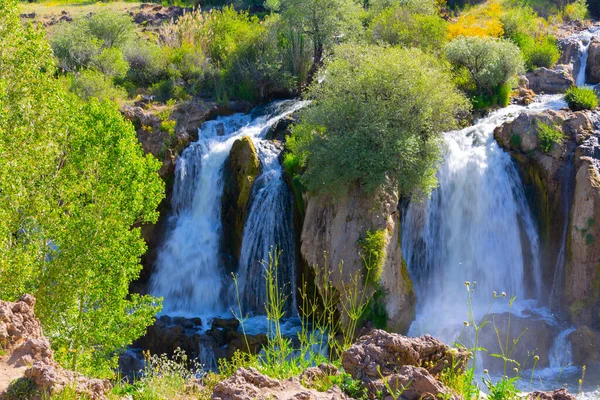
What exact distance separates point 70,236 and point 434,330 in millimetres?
10029

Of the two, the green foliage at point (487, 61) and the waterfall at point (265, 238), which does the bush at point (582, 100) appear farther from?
the waterfall at point (265, 238)

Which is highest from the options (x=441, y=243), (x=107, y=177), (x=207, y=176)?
(x=107, y=177)

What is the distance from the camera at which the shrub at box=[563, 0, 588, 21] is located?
1406 inches

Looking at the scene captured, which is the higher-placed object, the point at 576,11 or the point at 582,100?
the point at 576,11

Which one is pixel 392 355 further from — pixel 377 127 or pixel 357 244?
pixel 377 127

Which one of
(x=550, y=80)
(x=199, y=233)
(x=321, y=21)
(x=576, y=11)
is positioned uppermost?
(x=576, y=11)

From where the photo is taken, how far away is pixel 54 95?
1361 cm

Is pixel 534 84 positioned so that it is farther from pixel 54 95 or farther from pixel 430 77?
pixel 54 95

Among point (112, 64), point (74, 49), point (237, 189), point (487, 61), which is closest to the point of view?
point (237, 189)

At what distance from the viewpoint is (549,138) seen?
1891 centimetres

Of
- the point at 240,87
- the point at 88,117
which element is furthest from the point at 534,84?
the point at 88,117

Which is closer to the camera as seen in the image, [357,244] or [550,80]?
[357,244]

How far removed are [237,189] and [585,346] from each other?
12335mm

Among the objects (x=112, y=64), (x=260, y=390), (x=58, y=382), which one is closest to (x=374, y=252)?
(x=260, y=390)
